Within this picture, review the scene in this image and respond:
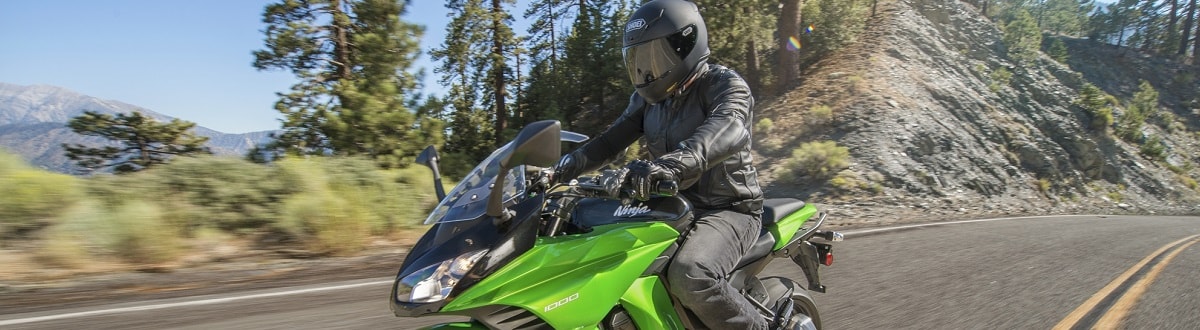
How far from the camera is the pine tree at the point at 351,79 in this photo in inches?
606

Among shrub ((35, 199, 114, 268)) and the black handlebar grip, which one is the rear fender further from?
shrub ((35, 199, 114, 268))

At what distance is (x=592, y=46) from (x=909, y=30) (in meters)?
15.6

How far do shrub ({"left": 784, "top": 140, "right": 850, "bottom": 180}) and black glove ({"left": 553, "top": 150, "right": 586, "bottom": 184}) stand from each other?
48.1 ft

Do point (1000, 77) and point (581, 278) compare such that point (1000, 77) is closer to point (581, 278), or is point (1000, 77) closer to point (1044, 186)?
point (1044, 186)

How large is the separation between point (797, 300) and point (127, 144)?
14.8 metres

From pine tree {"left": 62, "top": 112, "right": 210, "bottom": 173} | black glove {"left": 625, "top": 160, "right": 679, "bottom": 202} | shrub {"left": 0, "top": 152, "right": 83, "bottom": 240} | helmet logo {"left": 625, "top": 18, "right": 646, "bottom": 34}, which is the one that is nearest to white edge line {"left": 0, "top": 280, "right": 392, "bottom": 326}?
shrub {"left": 0, "top": 152, "right": 83, "bottom": 240}

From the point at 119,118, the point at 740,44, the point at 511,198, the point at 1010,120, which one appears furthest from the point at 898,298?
the point at 1010,120

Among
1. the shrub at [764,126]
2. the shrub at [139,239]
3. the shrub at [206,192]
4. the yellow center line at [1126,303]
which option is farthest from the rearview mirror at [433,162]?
the shrub at [764,126]

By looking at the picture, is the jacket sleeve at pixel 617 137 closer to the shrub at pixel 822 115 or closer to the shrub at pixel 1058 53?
the shrub at pixel 822 115

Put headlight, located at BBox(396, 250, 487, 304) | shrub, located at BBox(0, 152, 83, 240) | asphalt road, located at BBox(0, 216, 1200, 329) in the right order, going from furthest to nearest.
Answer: shrub, located at BBox(0, 152, 83, 240)
asphalt road, located at BBox(0, 216, 1200, 329)
headlight, located at BBox(396, 250, 487, 304)

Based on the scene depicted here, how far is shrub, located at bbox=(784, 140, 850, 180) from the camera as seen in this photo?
17.0 m

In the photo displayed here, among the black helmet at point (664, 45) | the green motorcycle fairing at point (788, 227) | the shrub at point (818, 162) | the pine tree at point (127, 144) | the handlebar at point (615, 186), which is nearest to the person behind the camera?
the handlebar at point (615, 186)

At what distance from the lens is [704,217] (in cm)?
296

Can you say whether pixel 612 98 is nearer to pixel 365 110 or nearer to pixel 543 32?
pixel 543 32
